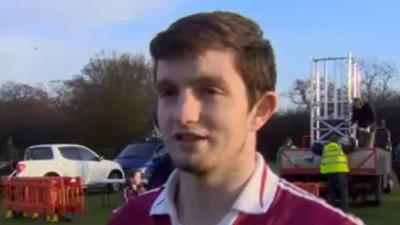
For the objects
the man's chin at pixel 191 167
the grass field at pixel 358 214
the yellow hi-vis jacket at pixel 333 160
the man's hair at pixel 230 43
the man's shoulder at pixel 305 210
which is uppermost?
the man's hair at pixel 230 43

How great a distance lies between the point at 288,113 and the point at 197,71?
5655 centimetres

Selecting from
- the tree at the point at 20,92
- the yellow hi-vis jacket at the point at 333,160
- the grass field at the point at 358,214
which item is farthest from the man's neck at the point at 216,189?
the tree at the point at 20,92

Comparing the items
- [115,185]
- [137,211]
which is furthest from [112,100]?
[137,211]

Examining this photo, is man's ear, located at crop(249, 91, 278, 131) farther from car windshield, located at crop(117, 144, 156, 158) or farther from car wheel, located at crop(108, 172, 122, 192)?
car windshield, located at crop(117, 144, 156, 158)

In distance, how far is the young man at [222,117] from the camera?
7.13 ft

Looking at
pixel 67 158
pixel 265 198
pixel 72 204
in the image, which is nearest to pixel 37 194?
pixel 72 204

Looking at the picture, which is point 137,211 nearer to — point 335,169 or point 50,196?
point 50,196

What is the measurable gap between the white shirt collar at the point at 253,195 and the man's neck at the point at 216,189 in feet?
0.07

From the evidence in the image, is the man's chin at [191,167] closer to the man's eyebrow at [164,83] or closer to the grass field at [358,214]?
the man's eyebrow at [164,83]

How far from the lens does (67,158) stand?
1089 inches

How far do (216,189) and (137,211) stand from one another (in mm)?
413

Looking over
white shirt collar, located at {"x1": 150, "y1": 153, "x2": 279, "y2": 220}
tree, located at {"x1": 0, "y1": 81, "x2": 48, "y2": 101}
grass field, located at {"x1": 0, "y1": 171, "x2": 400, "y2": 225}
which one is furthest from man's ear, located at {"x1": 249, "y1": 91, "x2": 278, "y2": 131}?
tree, located at {"x1": 0, "y1": 81, "x2": 48, "y2": 101}

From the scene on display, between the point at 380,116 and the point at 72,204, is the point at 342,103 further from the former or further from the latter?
the point at 380,116

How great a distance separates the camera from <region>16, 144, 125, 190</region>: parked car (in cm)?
2681
